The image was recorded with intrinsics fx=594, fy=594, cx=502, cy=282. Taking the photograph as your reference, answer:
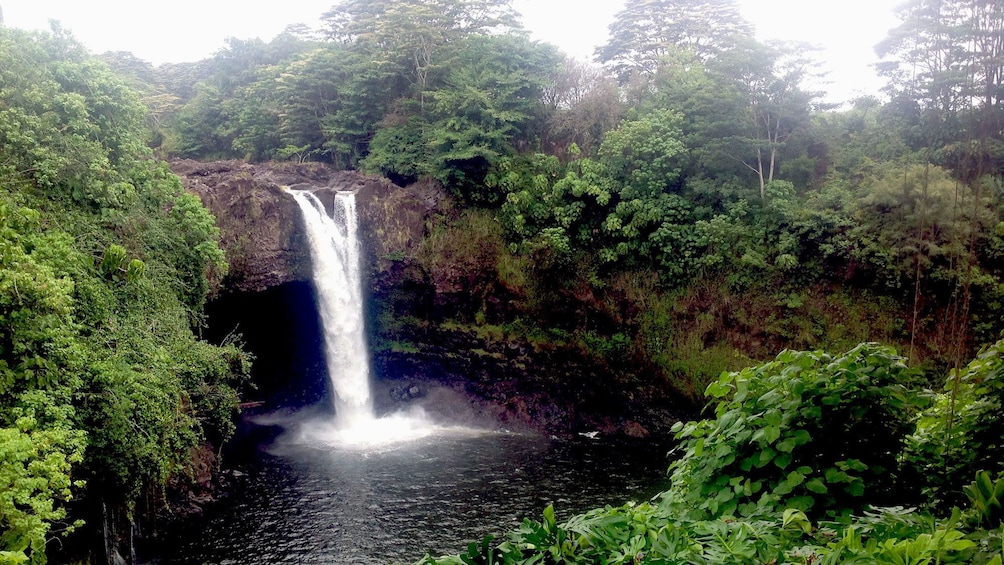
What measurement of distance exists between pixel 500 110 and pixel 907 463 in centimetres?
1965

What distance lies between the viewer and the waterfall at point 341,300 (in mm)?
20172

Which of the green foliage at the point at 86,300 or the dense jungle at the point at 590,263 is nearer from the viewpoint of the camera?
the dense jungle at the point at 590,263

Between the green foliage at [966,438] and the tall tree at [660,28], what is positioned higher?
the tall tree at [660,28]

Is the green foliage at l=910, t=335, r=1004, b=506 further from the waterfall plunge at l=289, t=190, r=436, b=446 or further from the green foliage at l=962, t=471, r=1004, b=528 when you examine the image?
the waterfall plunge at l=289, t=190, r=436, b=446

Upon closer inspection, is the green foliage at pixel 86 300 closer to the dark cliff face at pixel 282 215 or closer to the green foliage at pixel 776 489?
the dark cliff face at pixel 282 215

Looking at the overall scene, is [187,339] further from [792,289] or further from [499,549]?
[792,289]

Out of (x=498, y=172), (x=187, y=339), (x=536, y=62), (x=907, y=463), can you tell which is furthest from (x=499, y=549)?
(x=536, y=62)

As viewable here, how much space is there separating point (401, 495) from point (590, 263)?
10028 millimetres

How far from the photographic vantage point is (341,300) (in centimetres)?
2075

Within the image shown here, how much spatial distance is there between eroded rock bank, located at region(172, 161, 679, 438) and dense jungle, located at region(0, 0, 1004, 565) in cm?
13

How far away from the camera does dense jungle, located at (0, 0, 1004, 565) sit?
322 cm

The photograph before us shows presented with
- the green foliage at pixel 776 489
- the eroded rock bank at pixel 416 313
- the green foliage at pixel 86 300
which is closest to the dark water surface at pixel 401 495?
the eroded rock bank at pixel 416 313

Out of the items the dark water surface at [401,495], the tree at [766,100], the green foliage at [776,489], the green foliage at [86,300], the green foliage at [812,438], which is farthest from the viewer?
the tree at [766,100]

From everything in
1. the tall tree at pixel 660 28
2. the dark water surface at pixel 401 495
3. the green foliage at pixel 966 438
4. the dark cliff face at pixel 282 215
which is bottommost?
the dark water surface at pixel 401 495
